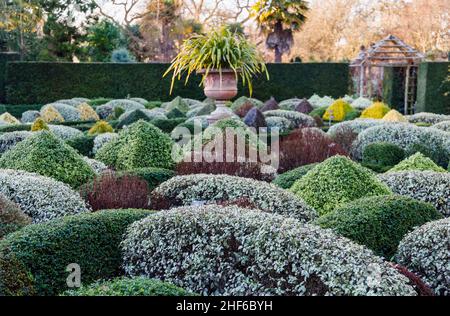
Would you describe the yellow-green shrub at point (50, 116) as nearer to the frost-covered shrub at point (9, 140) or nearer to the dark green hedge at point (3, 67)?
the frost-covered shrub at point (9, 140)

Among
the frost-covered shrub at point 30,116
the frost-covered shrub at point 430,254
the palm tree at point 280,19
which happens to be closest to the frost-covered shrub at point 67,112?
the frost-covered shrub at point 30,116

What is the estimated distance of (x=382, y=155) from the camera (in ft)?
31.0

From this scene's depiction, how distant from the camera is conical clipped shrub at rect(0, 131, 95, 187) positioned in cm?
645

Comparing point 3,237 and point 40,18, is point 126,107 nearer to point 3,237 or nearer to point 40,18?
point 40,18

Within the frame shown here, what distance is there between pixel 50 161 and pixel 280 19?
20.1 meters

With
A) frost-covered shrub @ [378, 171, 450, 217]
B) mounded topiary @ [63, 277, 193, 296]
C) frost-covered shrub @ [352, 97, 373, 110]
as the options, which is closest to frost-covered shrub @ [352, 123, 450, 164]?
frost-covered shrub @ [378, 171, 450, 217]

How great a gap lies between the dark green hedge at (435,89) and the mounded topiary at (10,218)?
1662 centimetres

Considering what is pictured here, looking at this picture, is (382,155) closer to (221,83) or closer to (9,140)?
(221,83)

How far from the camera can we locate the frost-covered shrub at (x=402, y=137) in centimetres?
1056

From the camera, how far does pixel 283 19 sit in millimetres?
25422

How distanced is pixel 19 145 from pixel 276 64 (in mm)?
18048

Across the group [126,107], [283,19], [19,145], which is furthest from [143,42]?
[19,145]

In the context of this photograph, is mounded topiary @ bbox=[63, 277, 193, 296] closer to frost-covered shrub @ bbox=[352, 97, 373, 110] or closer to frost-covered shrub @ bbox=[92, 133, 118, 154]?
frost-covered shrub @ bbox=[92, 133, 118, 154]

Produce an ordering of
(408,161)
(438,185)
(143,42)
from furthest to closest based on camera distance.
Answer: (143,42), (408,161), (438,185)
